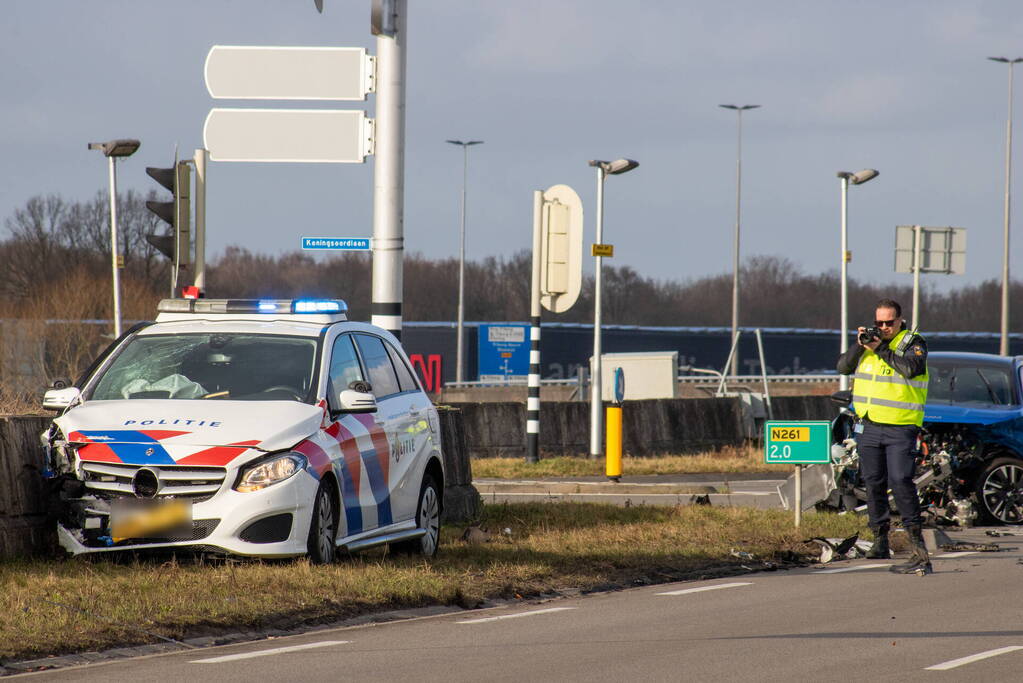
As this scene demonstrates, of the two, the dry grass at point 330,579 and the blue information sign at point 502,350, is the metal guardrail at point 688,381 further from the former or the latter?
the dry grass at point 330,579

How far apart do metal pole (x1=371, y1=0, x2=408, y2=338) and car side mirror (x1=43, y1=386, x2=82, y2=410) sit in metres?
3.86

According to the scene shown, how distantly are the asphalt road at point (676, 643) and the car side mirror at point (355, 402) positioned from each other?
5.18ft

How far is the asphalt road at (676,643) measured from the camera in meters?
7.06

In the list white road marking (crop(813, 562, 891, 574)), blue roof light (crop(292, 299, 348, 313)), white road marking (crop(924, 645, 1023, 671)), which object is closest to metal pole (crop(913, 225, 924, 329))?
white road marking (crop(813, 562, 891, 574))

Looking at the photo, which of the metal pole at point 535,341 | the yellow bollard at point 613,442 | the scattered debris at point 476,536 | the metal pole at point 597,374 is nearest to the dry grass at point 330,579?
the scattered debris at point 476,536

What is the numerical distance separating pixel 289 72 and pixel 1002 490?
7.97m

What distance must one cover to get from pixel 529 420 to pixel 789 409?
32.6ft

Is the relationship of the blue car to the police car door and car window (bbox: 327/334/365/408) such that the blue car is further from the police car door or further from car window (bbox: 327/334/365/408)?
car window (bbox: 327/334/365/408)

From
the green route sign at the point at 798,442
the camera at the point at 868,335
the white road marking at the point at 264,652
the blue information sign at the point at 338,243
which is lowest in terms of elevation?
the white road marking at the point at 264,652

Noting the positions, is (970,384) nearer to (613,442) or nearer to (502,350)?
(613,442)

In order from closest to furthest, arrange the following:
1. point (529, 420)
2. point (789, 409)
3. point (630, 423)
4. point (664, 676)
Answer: point (664, 676) < point (529, 420) < point (630, 423) < point (789, 409)

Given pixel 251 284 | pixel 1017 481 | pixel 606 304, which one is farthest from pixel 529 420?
pixel 606 304

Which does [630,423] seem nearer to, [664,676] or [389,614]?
[389,614]

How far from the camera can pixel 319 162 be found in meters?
13.7
